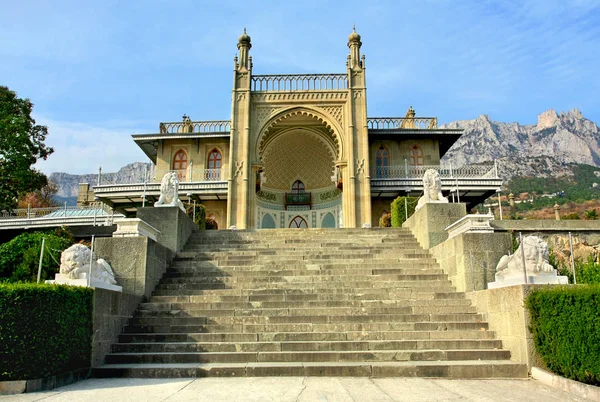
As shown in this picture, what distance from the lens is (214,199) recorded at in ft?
81.4

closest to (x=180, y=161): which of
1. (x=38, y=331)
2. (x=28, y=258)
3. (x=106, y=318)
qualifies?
(x=28, y=258)

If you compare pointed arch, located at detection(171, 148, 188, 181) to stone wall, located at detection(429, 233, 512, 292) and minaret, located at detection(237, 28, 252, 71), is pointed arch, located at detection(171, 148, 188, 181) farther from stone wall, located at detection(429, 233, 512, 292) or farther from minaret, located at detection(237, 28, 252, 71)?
stone wall, located at detection(429, 233, 512, 292)

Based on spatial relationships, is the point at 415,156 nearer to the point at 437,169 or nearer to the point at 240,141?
the point at 437,169

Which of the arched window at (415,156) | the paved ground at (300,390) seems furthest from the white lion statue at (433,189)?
the arched window at (415,156)

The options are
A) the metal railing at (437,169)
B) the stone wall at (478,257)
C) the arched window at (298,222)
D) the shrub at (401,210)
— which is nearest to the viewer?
the stone wall at (478,257)

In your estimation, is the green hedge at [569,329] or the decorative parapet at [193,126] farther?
the decorative parapet at [193,126]

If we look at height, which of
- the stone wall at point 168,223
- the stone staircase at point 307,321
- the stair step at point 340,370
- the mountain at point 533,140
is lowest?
the stair step at point 340,370

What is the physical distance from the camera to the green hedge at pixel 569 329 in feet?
17.5

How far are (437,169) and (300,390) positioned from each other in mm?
20222

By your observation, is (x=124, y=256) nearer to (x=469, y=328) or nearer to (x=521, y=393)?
(x=469, y=328)

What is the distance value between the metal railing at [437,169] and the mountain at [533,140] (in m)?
69.9

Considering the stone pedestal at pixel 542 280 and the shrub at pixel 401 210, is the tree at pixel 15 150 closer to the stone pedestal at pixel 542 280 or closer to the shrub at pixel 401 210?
the shrub at pixel 401 210

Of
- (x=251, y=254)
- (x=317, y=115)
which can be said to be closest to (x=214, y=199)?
(x=317, y=115)

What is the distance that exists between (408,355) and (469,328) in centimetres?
149
